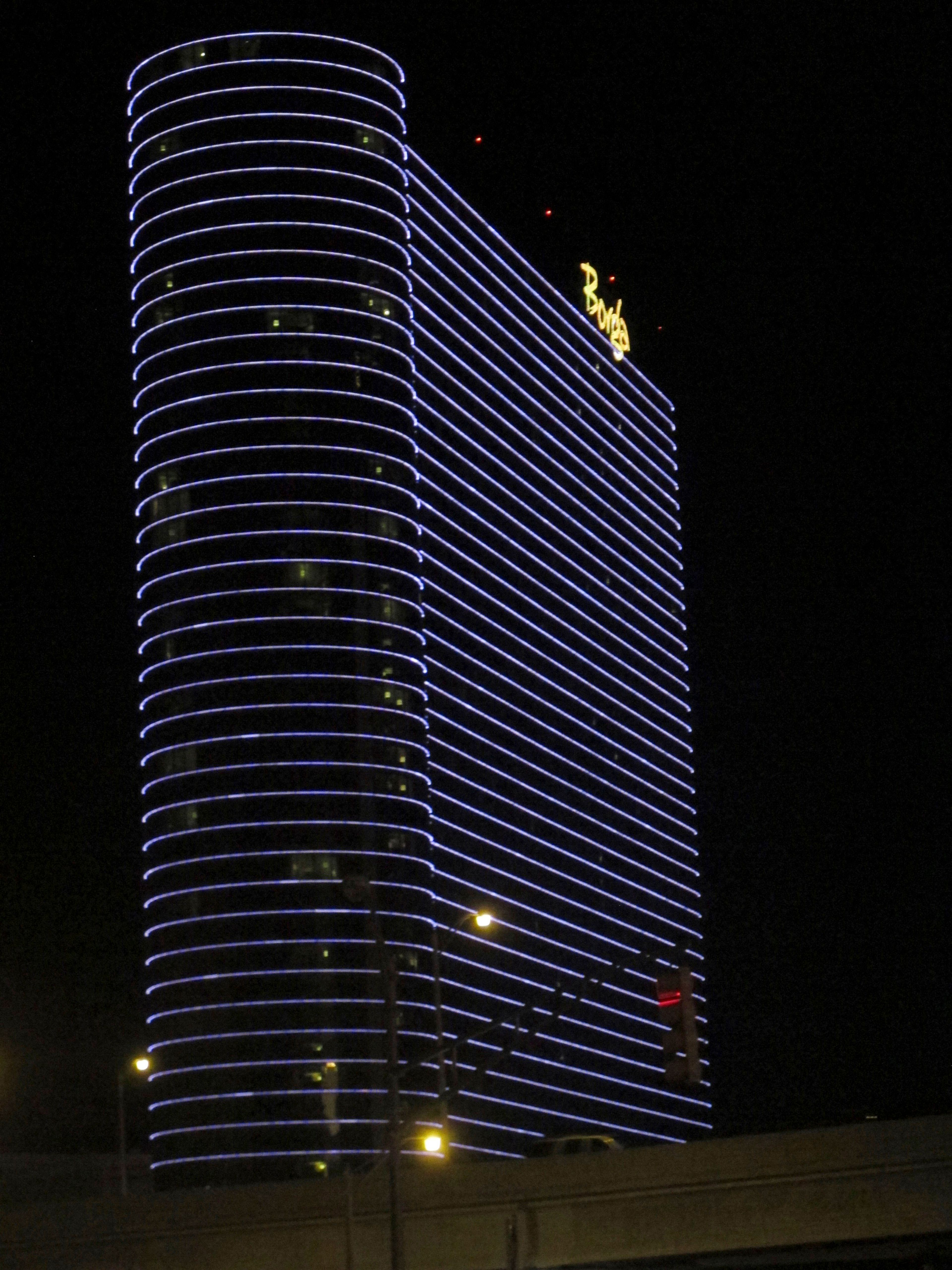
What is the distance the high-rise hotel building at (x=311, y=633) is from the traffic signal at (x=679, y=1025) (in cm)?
9570

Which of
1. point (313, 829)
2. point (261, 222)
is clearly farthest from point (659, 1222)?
point (261, 222)

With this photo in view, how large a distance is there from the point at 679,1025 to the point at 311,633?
357 ft

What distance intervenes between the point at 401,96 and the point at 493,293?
28.5 metres

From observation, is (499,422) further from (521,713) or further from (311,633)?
(311,633)

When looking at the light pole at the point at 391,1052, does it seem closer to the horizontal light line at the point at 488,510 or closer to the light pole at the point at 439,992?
the light pole at the point at 439,992

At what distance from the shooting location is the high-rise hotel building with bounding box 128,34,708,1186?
452 ft

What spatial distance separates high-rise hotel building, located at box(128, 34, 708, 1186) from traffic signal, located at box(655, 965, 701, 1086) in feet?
314

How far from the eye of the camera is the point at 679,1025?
3566 cm

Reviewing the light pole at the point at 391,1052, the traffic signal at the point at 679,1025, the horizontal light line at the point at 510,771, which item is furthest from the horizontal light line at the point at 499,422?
the traffic signal at the point at 679,1025

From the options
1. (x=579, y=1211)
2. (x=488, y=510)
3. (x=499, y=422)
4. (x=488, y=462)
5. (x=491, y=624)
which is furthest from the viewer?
(x=499, y=422)

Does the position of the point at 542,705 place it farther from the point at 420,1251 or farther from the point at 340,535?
the point at 420,1251

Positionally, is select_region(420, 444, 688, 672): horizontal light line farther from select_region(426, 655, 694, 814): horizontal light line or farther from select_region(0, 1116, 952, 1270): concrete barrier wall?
select_region(0, 1116, 952, 1270): concrete barrier wall

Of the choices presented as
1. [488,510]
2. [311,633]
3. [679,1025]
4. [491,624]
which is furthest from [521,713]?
[679,1025]

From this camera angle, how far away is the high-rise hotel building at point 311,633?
138m
